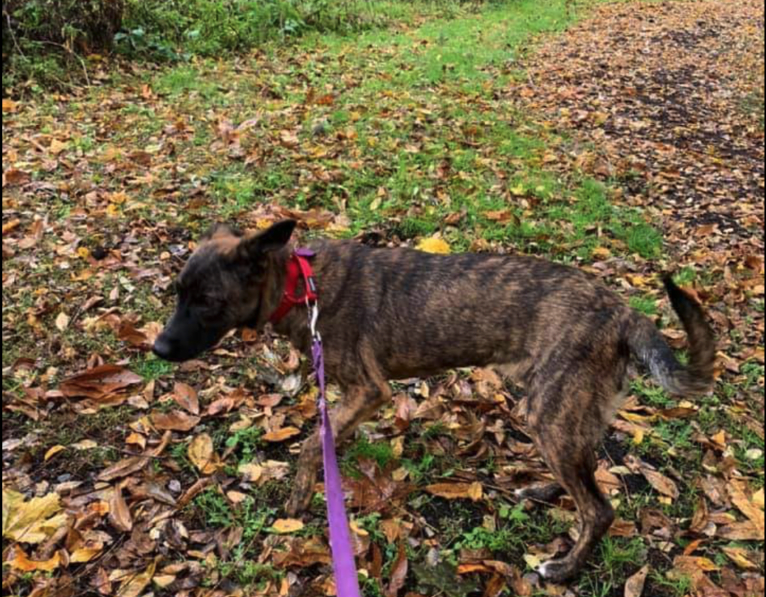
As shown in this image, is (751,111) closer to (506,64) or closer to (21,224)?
(506,64)

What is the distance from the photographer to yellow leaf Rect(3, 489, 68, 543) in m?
3.46

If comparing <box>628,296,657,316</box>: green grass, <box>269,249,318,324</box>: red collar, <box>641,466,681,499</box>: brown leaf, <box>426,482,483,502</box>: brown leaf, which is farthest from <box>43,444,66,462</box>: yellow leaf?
<box>628,296,657,316</box>: green grass

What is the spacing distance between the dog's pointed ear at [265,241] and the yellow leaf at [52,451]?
1.80 metres

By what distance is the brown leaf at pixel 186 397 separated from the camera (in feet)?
14.5

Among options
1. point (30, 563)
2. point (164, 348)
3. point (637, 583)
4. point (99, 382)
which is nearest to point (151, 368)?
point (99, 382)

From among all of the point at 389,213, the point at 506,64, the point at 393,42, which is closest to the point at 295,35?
the point at 393,42

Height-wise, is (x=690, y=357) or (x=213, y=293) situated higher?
(x=213, y=293)

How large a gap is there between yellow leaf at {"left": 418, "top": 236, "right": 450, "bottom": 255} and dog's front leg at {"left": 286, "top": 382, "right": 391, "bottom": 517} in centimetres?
265

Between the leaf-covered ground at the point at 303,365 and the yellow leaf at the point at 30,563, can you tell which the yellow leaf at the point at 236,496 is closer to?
the leaf-covered ground at the point at 303,365

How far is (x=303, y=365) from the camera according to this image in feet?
16.1

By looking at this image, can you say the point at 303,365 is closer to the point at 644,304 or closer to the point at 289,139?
the point at 644,304

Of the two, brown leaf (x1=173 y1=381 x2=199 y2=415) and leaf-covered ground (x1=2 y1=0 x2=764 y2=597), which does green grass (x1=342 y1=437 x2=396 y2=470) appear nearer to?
leaf-covered ground (x1=2 y1=0 x2=764 y2=597)

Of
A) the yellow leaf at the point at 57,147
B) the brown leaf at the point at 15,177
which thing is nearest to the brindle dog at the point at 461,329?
the brown leaf at the point at 15,177

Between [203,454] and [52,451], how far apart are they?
0.96 m
